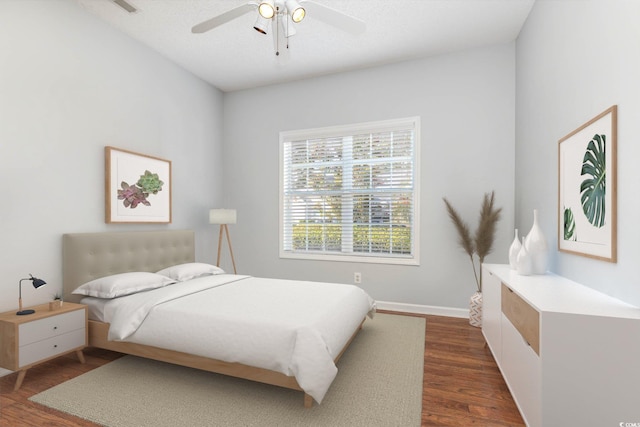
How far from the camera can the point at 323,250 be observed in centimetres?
421

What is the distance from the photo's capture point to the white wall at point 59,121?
232 cm

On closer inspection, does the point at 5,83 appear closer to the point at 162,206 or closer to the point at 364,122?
the point at 162,206

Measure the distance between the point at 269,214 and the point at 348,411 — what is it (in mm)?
2970

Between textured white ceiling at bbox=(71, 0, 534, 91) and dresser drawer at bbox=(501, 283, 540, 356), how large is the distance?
2490 millimetres

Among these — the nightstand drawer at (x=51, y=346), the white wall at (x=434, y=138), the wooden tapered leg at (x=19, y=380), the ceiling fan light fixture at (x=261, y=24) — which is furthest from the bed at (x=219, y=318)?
the ceiling fan light fixture at (x=261, y=24)

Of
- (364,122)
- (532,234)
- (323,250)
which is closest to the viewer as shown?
(532,234)

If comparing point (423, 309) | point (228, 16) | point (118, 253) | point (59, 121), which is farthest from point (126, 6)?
point (423, 309)

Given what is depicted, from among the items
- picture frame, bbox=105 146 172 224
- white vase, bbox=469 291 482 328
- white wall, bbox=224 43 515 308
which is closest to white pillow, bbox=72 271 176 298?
picture frame, bbox=105 146 172 224

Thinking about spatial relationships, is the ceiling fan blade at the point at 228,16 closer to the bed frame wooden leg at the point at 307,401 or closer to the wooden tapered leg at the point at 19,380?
the bed frame wooden leg at the point at 307,401

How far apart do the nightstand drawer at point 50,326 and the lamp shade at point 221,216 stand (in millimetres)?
1723

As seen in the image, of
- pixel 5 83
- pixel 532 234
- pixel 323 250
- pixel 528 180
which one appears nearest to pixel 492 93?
pixel 528 180

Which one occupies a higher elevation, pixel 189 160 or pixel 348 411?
pixel 189 160

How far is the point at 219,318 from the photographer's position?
2.06m

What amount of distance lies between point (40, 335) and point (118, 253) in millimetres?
950
